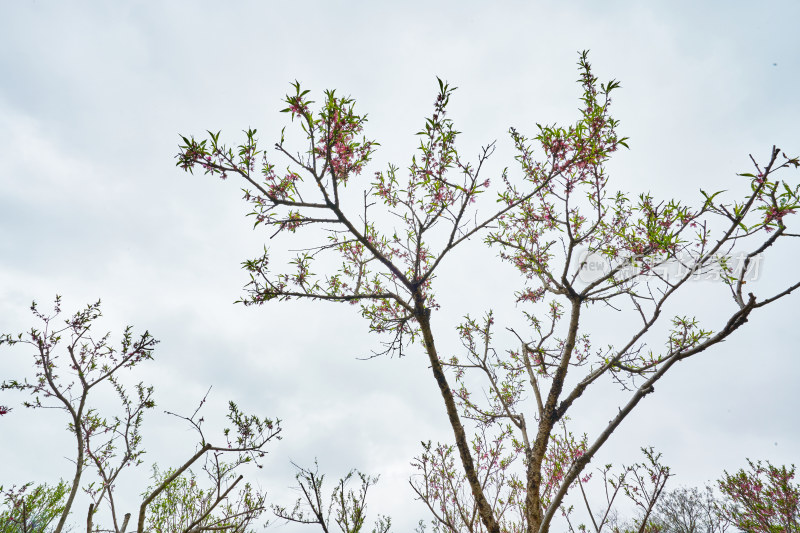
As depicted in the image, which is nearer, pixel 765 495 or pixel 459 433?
pixel 459 433

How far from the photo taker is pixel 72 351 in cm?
688

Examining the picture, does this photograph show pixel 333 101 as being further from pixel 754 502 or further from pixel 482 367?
pixel 754 502

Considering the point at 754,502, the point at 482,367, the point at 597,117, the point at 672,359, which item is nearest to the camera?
the point at 672,359

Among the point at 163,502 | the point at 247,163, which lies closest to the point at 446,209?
the point at 247,163

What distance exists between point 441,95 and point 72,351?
27.2 feet

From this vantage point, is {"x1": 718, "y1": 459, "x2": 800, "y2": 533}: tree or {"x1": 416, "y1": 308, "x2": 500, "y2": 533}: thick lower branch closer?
{"x1": 416, "y1": 308, "x2": 500, "y2": 533}: thick lower branch

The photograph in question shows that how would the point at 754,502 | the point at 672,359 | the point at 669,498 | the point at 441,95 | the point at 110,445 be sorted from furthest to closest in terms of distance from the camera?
the point at 669,498
the point at 754,502
the point at 110,445
the point at 441,95
the point at 672,359

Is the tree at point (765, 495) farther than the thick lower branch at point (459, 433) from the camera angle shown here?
Yes

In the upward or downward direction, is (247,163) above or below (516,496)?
above

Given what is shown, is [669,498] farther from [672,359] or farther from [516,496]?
[672,359]

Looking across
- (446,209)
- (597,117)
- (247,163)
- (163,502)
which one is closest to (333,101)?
(247,163)

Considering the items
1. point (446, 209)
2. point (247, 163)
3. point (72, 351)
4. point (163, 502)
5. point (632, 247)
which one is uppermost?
point (632, 247)

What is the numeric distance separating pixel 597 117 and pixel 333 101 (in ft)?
11.4

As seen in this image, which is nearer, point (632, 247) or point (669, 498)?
point (632, 247)
